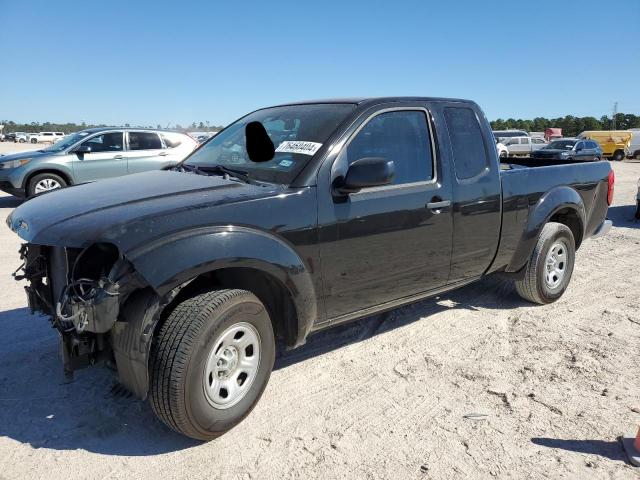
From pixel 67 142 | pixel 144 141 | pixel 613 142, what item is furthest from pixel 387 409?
pixel 613 142

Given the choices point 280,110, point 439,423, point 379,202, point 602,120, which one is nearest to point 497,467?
point 439,423

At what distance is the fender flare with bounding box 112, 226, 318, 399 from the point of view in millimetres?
2418

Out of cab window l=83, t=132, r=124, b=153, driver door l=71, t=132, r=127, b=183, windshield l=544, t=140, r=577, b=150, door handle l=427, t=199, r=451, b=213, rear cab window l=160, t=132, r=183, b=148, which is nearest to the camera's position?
door handle l=427, t=199, r=451, b=213

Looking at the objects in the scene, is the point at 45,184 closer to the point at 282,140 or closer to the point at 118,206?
the point at 282,140

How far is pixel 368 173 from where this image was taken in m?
3.00

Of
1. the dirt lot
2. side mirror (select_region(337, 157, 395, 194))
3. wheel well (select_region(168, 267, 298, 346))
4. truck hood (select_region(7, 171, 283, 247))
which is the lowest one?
the dirt lot

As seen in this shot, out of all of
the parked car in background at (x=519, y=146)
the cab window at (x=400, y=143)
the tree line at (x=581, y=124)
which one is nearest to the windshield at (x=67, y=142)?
the cab window at (x=400, y=143)

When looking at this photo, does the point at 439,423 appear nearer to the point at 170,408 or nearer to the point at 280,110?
the point at 170,408

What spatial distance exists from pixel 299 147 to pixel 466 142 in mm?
1551

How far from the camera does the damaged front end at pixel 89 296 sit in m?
2.36

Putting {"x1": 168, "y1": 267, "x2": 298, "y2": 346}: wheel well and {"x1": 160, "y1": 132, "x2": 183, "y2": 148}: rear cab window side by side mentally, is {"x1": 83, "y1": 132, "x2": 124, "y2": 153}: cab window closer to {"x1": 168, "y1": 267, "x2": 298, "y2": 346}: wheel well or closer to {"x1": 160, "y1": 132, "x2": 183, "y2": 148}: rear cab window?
{"x1": 160, "y1": 132, "x2": 183, "y2": 148}: rear cab window

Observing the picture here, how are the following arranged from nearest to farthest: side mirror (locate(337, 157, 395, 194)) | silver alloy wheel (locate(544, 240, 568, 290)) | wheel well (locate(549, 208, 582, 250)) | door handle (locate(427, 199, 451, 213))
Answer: side mirror (locate(337, 157, 395, 194))
door handle (locate(427, 199, 451, 213))
silver alloy wheel (locate(544, 240, 568, 290))
wheel well (locate(549, 208, 582, 250))

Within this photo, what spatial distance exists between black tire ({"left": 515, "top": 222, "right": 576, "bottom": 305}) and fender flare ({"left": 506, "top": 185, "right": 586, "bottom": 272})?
3.2 inches

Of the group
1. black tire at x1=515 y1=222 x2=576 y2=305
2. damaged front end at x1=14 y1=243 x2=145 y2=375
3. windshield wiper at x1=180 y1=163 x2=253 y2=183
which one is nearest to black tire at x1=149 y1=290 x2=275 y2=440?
damaged front end at x1=14 y1=243 x2=145 y2=375
